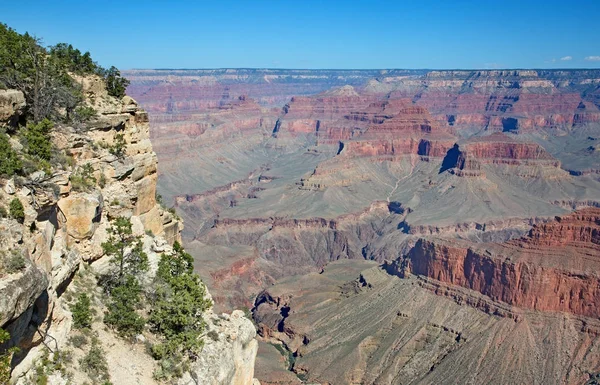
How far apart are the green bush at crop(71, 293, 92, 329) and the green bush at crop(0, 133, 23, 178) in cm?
487

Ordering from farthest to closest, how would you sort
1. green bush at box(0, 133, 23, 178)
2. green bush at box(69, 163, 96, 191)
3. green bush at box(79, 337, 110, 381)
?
1. green bush at box(69, 163, 96, 191)
2. green bush at box(79, 337, 110, 381)
3. green bush at box(0, 133, 23, 178)

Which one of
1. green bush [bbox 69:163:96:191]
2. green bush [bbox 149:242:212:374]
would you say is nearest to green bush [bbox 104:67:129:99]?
green bush [bbox 69:163:96:191]

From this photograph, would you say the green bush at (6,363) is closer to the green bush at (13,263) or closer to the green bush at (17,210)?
the green bush at (13,263)

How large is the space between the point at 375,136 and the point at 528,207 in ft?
215

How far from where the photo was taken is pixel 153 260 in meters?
24.6

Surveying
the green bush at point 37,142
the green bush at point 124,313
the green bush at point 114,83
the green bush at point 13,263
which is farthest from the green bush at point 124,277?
the green bush at point 114,83

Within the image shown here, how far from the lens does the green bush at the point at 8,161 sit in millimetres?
16812

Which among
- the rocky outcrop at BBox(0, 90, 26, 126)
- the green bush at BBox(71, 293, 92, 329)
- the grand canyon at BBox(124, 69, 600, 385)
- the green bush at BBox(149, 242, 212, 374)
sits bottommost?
the grand canyon at BBox(124, 69, 600, 385)

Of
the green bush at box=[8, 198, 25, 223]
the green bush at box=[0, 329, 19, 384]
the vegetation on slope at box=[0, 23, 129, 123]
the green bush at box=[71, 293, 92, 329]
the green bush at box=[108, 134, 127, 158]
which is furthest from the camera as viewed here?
the green bush at box=[108, 134, 127, 158]

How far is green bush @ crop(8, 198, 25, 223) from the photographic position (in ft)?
51.6

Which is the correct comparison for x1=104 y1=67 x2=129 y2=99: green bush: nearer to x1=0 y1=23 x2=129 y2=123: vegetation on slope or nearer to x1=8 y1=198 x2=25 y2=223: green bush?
x1=0 y1=23 x2=129 y2=123: vegetation on slope

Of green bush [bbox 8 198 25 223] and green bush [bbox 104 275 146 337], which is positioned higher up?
green bush [bbox 8 198 25 223]

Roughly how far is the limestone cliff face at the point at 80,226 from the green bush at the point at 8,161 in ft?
1.25

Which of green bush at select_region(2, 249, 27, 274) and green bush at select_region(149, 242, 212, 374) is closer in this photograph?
green bush at select_region(2, 249, 27, 274)
